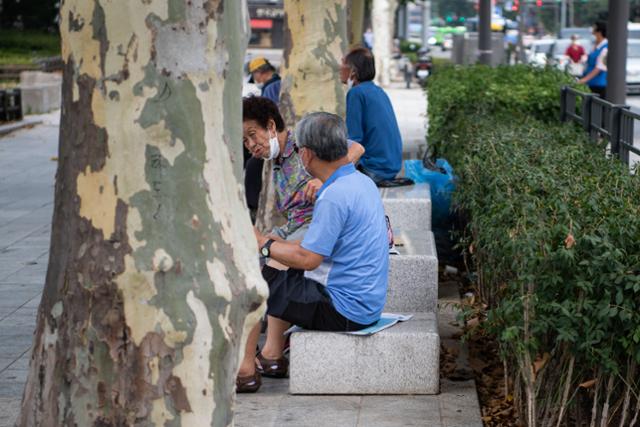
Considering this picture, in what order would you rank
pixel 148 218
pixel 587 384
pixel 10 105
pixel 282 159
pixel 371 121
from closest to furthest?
pixel 148 218 < pixel 587 384 < pixel 282 159 < pixel 371 121 < pixel 10 105

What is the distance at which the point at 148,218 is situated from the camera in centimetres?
341

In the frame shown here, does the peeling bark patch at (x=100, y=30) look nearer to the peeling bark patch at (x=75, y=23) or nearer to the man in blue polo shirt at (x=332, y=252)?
the peeling bark patch at (x=75, y=23)

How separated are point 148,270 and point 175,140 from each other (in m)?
0.35

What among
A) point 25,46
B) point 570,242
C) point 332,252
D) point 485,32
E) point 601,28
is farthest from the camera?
point 25,46

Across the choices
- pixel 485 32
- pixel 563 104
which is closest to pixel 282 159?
pixel 563 104

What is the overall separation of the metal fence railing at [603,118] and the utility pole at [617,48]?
1.18 feet

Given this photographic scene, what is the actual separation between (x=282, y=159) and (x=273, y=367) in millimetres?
1103

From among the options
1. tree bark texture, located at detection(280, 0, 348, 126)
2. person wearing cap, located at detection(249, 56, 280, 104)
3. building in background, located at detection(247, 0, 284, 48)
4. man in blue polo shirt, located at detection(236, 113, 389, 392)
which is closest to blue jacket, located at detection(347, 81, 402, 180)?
tree bark texture, located at detection(280, 0, 348, 126)

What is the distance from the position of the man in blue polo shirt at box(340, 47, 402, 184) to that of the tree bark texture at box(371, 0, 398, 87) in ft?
96.1

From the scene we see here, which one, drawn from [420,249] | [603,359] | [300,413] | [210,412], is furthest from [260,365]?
[210,412]

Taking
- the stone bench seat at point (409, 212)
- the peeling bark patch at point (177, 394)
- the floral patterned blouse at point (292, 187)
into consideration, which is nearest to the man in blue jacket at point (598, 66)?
the stone bench seat at point (409, 212)

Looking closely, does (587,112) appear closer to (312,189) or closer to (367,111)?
(367,111)

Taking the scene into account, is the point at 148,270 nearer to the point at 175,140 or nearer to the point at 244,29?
the point at 175,140

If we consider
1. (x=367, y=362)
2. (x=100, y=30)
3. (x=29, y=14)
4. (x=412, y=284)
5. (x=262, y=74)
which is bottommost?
(x=367, y=362)
